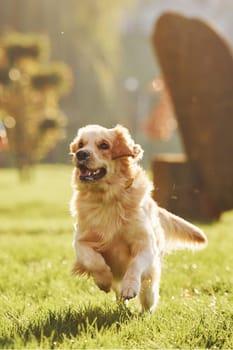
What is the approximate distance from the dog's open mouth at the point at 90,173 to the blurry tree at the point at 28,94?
21.4m

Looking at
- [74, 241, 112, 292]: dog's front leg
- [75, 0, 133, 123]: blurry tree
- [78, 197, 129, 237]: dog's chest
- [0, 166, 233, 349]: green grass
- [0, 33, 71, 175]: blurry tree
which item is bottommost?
[0, 166, 233, 349]: green grass

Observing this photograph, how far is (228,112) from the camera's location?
13516 mm

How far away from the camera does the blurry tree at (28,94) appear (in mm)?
26438

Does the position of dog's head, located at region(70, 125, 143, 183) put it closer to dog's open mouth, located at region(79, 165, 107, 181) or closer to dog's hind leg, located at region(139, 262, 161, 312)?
dog's open mouth, located at region(79, 165, 107, 181)

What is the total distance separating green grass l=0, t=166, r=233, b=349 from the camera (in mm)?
3975

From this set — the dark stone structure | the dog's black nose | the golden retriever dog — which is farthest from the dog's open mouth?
the dark stone structure

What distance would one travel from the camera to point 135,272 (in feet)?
15.1

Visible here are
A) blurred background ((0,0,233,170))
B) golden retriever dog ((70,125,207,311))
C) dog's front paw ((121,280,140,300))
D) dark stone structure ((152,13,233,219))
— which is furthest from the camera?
blurred background ((0,0,233,170))

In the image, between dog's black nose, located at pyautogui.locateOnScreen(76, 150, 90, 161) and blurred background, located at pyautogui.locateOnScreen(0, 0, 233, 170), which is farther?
blurred background, located at pyautogui.locateOnScreen(0, 0, 233, 170)

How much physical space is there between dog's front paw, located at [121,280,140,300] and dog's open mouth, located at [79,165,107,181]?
787 mm

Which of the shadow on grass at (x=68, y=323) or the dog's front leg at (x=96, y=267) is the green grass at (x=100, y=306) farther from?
the dog's front leg at (x=96, y=267)

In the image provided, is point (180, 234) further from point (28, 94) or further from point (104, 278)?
point (28, 94)

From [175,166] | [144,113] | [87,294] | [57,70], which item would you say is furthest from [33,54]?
[144,113]

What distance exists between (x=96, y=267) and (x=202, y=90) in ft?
30.8
